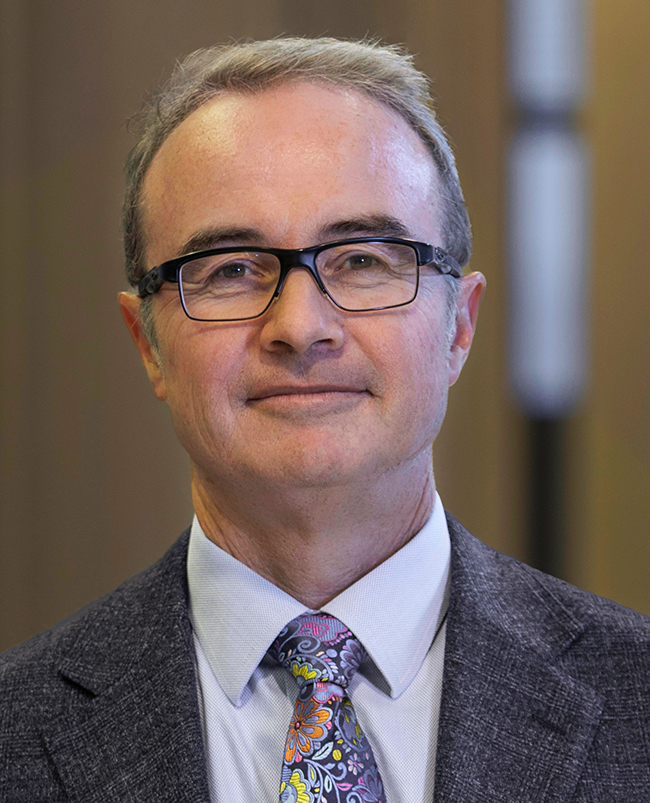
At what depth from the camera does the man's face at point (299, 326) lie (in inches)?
52.5

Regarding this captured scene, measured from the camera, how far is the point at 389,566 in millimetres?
1459

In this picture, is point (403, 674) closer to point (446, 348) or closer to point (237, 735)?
point (237, 735)

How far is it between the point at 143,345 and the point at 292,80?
0.54 m

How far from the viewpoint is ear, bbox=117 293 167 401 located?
1.58m

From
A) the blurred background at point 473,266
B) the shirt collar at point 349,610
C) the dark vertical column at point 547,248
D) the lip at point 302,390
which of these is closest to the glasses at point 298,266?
the lip at point 302,390

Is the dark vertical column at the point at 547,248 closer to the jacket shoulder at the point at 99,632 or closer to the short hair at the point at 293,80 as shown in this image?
the short hair at the point at 293,80

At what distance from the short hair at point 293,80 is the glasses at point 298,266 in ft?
0.49

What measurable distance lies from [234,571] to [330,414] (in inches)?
12.9

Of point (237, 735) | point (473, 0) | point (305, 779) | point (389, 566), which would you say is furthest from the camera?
point (473, 0)

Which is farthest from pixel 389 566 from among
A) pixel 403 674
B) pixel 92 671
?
pixel 92 671

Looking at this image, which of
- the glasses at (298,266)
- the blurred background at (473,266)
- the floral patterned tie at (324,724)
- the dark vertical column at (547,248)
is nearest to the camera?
the floral patterned tie at (324,724)

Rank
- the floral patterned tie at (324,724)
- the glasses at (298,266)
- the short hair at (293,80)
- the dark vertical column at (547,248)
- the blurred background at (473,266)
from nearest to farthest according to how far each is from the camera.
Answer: the floral patterned tie at (324,724)
the glasses at (298,266)
the short hair at (293,80)
the blurred background at (473,266)
the dark vertical column at (547,248)

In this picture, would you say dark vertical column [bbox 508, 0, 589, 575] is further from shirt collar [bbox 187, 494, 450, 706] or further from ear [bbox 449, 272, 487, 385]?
shirt collar [bbox 187, 494, 450, 706]

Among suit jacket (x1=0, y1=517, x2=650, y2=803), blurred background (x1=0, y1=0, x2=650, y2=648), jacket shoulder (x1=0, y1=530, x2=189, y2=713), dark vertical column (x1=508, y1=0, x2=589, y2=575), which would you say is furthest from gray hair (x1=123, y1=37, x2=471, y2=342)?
dark vertical column (x1=508, y1=0, x2=589, y2=575)
